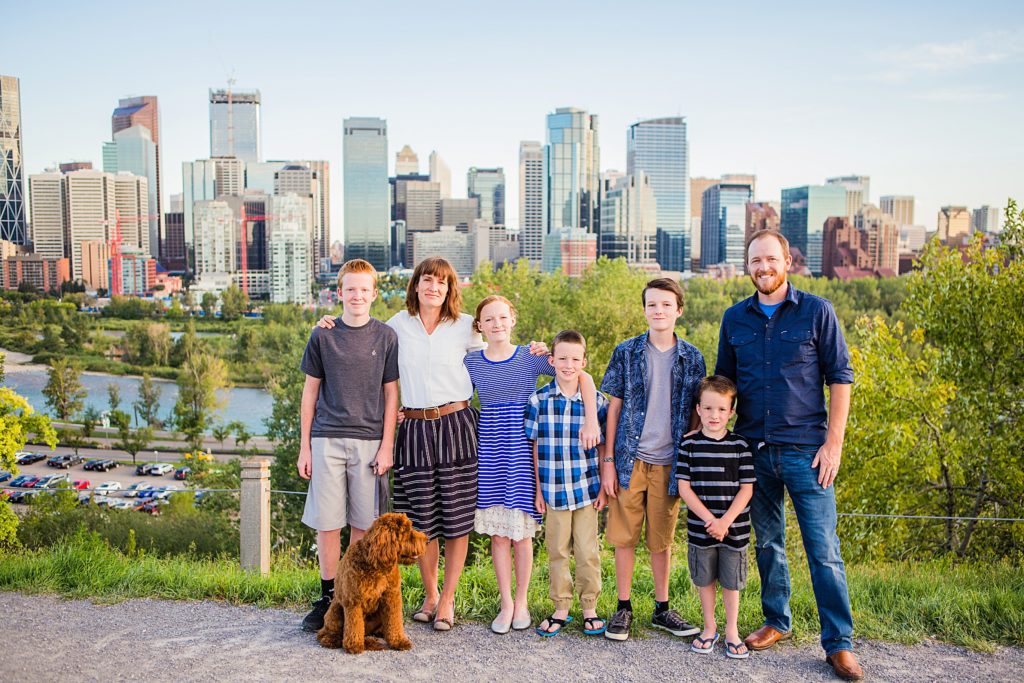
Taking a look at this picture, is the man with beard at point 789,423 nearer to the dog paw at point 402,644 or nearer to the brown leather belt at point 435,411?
the brown leather belt at point 435,411

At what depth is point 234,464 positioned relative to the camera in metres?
32.0

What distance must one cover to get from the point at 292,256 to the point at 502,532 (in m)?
160

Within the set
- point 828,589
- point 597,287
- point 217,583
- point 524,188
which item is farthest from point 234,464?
point 524,188

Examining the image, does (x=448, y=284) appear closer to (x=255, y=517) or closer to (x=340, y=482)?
(x=340, y=482)

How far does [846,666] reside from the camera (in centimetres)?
350

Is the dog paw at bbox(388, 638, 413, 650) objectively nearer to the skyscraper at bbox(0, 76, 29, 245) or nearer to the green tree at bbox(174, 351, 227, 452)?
the green tree at bbox(174, 351, 227, 452)

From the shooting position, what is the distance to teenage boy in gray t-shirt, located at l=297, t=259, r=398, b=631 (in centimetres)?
411

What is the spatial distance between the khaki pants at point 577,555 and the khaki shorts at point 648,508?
118 millimetres

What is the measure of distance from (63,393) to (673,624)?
6784 cm

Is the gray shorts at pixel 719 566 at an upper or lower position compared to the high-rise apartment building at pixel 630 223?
lower

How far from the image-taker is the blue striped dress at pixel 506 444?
4.10 metres

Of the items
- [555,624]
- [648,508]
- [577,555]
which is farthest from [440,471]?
[648,508]

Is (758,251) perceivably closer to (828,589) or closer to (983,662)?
(828,589)

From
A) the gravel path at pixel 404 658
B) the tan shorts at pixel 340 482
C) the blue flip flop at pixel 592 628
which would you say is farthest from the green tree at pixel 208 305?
the blue flip flop at pixel 592 628
